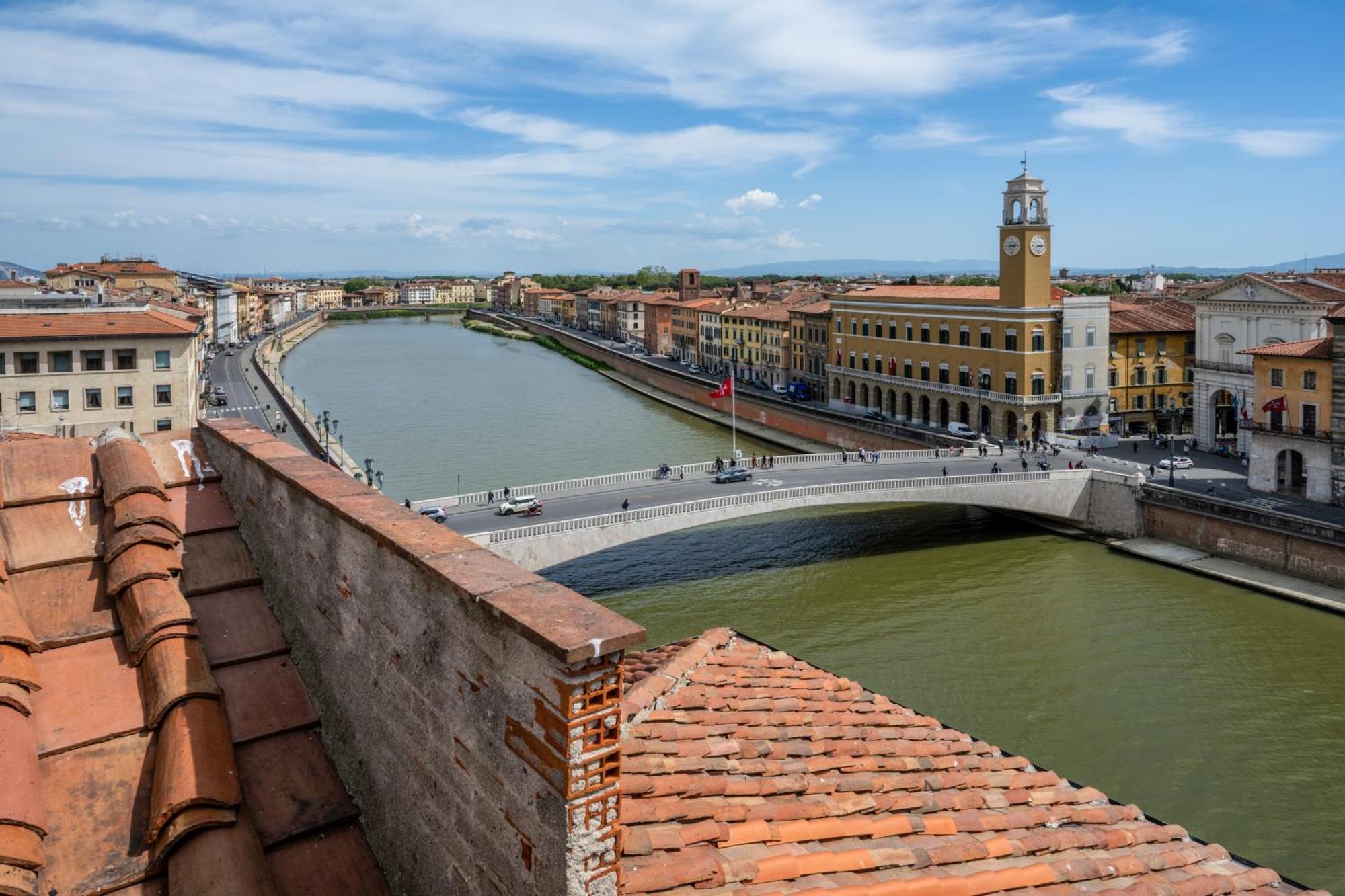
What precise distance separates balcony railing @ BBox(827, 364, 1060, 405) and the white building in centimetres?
627

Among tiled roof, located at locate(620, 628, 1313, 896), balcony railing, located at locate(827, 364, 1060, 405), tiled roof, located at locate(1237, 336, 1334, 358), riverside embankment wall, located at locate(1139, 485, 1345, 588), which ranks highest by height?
tiled roof, located at locate(1237, 336, 1334, 358)

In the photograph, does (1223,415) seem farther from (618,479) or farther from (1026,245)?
(618,479)

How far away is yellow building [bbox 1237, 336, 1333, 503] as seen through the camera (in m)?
31.8

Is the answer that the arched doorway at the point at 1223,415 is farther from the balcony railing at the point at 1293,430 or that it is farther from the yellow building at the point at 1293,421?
the balcony railing at the point at 1293,430

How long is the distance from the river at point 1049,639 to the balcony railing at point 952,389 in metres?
11.1

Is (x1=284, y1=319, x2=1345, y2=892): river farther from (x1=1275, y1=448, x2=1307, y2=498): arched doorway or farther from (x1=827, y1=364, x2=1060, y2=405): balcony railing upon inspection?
(x1=827, y1=364, x2=1060, y2=405): balcony railing

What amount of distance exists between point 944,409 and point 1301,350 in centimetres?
1928

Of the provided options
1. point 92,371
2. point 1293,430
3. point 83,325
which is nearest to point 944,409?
point 1293,430

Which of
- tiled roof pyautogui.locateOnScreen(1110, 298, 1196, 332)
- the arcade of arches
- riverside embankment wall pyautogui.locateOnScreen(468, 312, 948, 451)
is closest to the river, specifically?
riverside embankment wall pyautogui.locateOnScreen(468, 312, 948, 451)

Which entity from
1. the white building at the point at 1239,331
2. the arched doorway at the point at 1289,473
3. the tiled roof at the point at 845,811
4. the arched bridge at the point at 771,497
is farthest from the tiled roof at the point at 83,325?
the white building at the point at 1239,331

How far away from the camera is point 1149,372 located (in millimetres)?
49188

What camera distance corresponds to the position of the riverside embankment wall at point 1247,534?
2666 cm

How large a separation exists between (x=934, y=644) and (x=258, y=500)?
19750 mm

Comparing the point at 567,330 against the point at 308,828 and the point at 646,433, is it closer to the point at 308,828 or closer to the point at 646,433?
the point at 646,433
